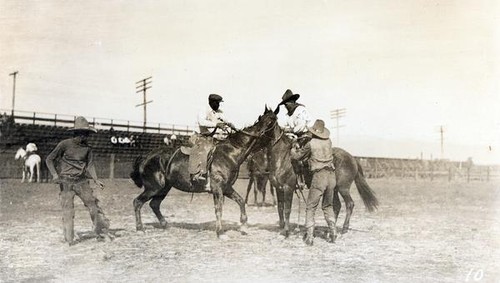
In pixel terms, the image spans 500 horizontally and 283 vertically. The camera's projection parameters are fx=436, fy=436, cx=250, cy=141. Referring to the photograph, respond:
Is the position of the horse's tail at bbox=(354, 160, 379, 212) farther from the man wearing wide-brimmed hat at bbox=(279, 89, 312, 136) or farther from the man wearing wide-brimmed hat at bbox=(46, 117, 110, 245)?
the man wearing wide-brimmed hat at bbox=(46, 117, 110, 245)

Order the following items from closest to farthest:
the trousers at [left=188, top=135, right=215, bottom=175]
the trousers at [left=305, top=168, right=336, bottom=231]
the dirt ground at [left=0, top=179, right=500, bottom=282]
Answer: the dirt ground at [left=0, top=179, right=500, bottom=282] < the trousers at [left=305, top=168, right=336, bottom=231] < the trousers at [left=188, top=135, right=215, bottom=175]

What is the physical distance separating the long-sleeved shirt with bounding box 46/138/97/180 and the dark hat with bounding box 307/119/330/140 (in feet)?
12.3

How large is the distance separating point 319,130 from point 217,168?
2.00m

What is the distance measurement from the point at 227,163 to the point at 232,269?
260 centimetres

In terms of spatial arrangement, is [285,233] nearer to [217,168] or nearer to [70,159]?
[217,168]

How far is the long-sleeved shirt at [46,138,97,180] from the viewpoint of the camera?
23.1 feet

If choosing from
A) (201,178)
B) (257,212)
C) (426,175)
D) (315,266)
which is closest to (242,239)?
(201,178)

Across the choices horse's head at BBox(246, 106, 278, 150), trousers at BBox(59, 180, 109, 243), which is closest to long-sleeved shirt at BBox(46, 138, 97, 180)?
trousers at BBox(59, 180, 109, 243)

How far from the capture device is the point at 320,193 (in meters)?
7.35

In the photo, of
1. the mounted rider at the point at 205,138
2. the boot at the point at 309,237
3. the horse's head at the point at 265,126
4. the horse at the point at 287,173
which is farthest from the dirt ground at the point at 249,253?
the horse's head at the point at 265,126

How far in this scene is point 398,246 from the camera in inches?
280

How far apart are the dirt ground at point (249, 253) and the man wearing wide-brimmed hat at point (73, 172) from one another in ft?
1.30

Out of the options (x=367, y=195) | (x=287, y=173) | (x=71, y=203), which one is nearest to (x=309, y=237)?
(x=287, y=173)

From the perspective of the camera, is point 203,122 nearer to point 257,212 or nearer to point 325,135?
point 325,135
